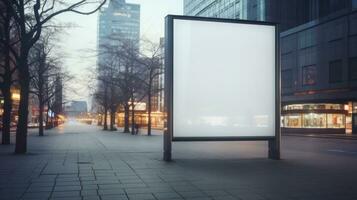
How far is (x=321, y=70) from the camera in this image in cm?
5822

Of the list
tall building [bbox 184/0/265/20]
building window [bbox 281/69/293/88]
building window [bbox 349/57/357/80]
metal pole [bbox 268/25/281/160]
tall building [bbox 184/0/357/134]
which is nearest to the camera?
metal pole [bbox 268/25/281/160]

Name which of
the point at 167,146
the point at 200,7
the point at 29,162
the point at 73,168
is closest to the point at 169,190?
the point at 73,168

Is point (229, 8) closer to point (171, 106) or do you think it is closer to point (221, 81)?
point (221, 81)

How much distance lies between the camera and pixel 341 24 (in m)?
54.2

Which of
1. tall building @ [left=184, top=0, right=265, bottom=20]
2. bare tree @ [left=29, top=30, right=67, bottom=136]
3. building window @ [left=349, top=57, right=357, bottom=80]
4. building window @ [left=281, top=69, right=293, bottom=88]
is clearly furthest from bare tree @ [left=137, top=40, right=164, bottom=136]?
tall building @ [left=184, top=0, right=265, bottom=20]

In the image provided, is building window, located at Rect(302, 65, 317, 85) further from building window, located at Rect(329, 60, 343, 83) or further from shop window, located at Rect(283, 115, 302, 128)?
shop window, located at Rect(283, 115, 302, 128)

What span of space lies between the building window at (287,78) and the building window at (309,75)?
10.6 feet

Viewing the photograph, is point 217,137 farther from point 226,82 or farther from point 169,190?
point 169,190

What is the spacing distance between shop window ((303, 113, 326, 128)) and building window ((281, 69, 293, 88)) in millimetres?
9551

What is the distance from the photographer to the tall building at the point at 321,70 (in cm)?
5328

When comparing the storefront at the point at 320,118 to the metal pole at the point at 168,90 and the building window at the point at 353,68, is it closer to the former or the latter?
the building window at the point at 353,68

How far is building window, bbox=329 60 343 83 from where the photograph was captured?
181 ft

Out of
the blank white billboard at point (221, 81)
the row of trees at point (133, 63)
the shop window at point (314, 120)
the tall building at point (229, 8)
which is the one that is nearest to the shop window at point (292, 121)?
the shop window at point (314, 120)

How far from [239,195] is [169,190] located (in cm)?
149
